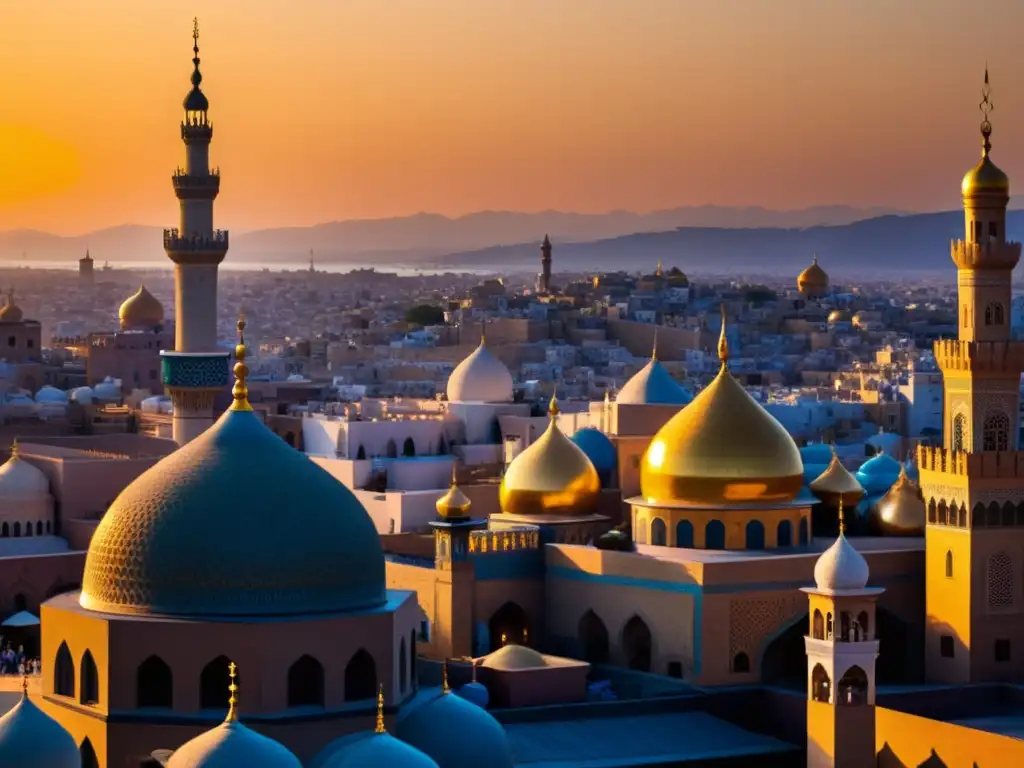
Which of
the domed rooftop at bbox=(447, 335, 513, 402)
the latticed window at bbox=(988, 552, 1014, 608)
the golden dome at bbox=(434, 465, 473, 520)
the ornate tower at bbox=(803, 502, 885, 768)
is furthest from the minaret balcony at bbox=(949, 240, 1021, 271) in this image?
the domed rooftop at bbox=(447, 335, 513, 402)

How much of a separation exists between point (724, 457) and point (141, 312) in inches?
1472

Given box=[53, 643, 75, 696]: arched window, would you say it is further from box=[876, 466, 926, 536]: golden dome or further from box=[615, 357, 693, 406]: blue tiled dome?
box=[615, 357, 693, 406]: blue tiled dome

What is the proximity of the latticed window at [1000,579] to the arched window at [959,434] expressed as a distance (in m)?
1.04

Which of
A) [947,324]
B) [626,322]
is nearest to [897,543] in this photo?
[626,322]

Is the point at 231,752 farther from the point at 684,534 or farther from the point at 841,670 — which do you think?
the point at 684,534

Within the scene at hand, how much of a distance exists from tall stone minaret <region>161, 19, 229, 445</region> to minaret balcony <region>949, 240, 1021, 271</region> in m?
9.95

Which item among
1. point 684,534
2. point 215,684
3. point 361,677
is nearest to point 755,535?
point 684,534

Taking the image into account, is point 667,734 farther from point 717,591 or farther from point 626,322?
point 626,322

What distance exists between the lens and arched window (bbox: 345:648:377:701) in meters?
→ 21.7

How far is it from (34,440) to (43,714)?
72.6 feet

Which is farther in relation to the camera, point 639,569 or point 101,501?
point 101,501

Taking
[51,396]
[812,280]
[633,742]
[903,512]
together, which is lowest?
[633,742]

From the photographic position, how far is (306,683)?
70.9 ft

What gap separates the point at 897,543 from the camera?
29188 millimetres
